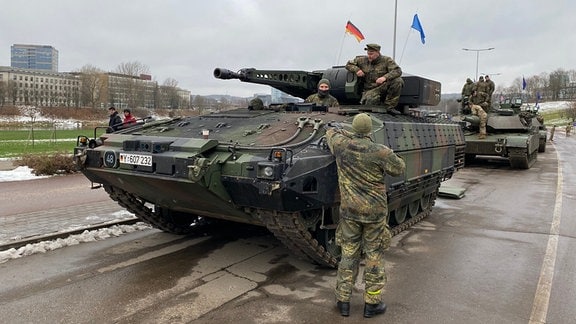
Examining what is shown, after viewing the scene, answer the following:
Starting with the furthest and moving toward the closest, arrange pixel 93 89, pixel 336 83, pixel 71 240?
pixel 93 89, pixel 336 83, pixel 71 240

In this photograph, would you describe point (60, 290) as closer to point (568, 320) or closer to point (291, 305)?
point (291, 305)

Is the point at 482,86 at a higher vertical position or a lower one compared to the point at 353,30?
lower

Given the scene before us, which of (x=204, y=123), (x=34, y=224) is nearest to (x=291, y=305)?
(x=204, y=123)

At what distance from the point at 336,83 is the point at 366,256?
400 centimetres

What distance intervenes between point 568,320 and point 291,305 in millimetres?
2432

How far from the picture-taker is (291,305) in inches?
189

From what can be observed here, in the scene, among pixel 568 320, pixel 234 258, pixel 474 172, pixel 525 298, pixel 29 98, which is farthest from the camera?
pixel 29 98

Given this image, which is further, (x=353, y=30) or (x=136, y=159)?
(x=353, y=30)

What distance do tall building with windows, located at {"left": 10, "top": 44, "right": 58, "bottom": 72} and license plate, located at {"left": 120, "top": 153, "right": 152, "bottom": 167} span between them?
125101 millimetres

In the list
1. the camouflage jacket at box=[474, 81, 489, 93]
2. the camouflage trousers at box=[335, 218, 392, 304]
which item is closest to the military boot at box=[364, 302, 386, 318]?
the camouflage trousers at box=[335, 218, 392, 304]

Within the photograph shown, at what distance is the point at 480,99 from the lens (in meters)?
19.8

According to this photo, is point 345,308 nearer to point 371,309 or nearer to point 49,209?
point 371,309

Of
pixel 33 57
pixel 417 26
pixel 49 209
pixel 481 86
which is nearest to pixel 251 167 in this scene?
pixel 49 209

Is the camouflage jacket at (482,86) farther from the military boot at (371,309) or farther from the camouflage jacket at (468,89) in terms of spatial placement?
the military boot at (371,309)
